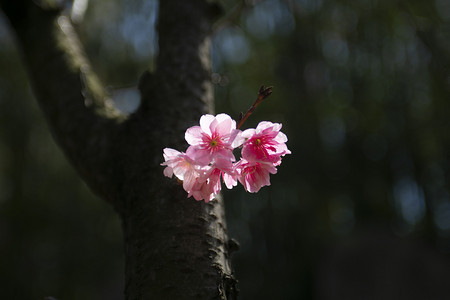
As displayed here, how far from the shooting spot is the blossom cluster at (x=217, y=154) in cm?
99

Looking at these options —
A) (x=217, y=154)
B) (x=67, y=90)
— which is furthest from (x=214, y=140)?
(x=67, y=90)

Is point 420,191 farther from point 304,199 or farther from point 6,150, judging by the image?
point 6,150

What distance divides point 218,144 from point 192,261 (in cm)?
29

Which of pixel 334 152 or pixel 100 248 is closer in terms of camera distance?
pixel 334 152

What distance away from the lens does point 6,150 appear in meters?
9.55

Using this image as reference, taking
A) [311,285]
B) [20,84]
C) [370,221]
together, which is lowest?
[311,285]

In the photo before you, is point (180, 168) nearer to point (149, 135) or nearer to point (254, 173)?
point (254, 173)

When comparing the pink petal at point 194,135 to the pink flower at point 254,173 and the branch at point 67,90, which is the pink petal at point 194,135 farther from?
the branch at point 67,90

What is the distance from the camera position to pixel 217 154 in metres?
0.98

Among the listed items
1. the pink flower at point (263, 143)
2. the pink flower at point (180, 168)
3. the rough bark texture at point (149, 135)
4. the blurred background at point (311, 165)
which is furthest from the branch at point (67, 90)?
the blurred background at point (311, 165)

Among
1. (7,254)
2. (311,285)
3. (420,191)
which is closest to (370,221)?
(420,191)

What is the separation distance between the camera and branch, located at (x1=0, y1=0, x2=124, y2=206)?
4.53ft

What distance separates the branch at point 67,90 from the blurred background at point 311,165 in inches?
214

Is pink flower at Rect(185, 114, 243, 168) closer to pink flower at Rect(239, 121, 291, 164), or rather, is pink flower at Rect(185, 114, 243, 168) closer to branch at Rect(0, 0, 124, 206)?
pink flower at Rect(239, 121, 291, 164)
